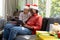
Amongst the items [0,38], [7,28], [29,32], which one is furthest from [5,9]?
[29,32]

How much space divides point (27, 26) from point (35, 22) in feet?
0.72

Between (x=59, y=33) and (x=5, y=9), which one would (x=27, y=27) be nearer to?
(x=59, y=33)

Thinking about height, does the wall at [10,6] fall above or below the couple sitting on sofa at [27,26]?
above

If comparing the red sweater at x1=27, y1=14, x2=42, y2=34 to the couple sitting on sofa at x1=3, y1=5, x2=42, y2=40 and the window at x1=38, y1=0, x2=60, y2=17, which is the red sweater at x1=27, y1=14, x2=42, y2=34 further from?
the window at x1=38, y1=0, x2=60, y2=17

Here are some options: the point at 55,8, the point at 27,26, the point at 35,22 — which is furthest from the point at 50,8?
the point at 27,26

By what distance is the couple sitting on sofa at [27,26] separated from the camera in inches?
139

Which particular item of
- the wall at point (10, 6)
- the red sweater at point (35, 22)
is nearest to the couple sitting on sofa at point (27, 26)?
the red sweater at point (35, 22)

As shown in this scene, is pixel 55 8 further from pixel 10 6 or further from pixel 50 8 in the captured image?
pixel 10 6

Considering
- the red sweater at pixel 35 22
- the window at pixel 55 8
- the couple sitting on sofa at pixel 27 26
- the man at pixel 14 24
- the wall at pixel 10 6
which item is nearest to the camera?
the couple sitting on sofa at pixel 27 26

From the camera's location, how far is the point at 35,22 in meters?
3.75

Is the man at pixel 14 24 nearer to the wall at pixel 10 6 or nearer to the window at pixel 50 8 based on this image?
the window at pixel 50 8

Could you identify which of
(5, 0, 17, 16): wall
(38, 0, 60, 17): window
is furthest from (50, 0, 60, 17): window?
(5, 0, 17, 16): wall

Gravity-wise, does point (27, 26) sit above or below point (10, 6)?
below

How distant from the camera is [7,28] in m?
3.84
